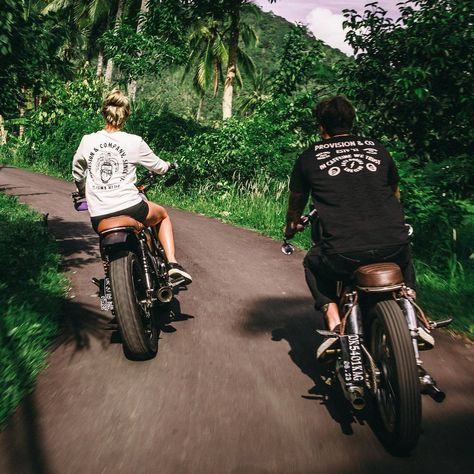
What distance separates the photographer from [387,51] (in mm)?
7691

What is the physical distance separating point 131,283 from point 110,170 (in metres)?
0.98

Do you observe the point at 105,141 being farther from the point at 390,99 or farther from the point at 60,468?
the point at 390,99

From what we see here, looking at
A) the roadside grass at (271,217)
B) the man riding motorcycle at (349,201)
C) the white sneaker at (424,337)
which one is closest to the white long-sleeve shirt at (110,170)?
the man riding motorcycle at (349,201)

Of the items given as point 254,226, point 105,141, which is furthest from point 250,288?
point 254,226

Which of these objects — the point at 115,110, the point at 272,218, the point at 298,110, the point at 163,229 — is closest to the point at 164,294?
the point at 163,229

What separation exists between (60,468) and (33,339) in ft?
5.24

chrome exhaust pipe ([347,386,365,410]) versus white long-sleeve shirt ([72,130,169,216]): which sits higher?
white long-sleeve shirt ([72,130,169,216])

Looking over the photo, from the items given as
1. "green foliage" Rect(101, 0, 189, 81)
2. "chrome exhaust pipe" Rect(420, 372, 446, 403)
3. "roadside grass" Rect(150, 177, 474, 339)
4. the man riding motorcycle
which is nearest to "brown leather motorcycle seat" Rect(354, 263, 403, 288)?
the man riding motorcycle

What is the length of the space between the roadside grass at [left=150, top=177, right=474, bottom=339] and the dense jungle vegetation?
0.03 m

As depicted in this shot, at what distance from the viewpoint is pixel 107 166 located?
12.5ft

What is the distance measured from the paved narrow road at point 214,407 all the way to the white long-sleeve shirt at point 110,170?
118cm

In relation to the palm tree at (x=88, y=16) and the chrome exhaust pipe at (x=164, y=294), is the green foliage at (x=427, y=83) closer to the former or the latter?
the chrome exhaust pipe at (x=164, y=294)

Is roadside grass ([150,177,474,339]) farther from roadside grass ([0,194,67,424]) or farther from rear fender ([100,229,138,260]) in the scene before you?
roadside grass ([0,194,67,424])

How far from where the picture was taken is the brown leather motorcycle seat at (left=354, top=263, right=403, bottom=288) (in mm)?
2629
